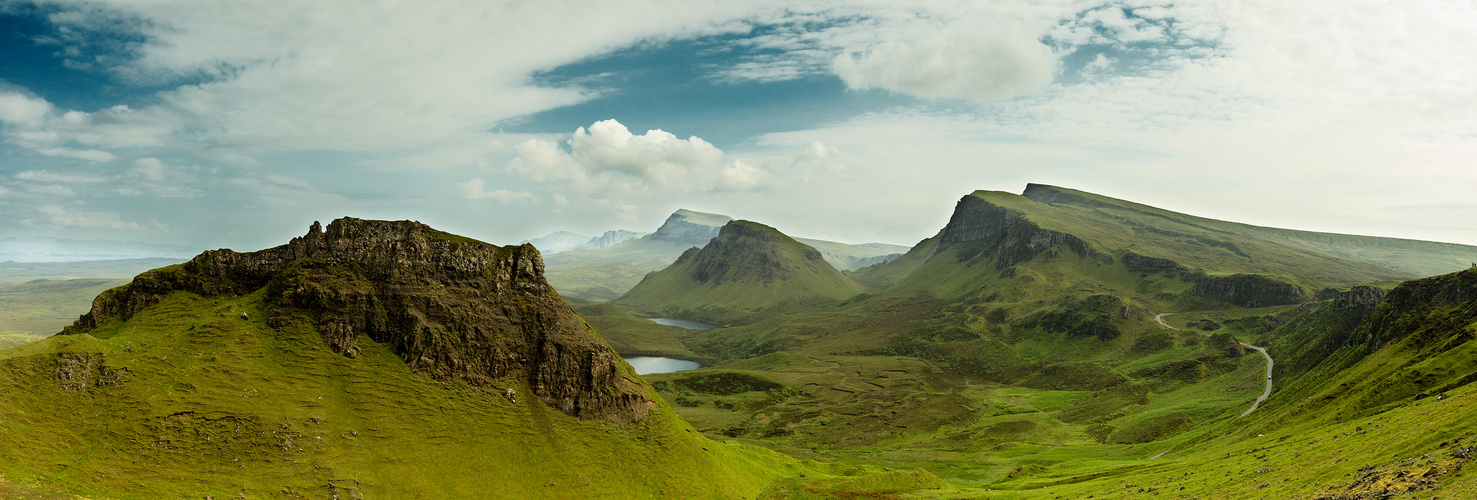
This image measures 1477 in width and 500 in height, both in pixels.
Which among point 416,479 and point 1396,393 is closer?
point 416,479

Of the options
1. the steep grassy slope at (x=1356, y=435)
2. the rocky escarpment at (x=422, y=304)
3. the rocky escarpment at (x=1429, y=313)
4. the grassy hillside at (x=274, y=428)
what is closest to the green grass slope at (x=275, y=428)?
the grassy hillside at (x=274, y=428)

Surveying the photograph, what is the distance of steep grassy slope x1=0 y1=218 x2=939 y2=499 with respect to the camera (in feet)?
215

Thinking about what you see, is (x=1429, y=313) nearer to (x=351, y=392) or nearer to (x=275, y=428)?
(x=351, y=392)

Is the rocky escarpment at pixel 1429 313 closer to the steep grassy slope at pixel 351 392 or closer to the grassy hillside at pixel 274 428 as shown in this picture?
the steep grassy slope at pixel 351 392

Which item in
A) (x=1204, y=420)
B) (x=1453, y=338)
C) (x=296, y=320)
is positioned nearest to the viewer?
(x=296, y=320)

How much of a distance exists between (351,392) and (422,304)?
1679 cm

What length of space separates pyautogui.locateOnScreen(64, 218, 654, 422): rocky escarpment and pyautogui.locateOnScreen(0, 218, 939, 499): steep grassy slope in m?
0.27

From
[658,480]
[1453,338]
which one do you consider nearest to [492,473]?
[658,480]

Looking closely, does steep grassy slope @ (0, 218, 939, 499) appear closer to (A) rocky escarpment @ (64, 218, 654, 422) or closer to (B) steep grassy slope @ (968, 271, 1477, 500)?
(A) rocky escarpment @ (64, 218, 654, 422)

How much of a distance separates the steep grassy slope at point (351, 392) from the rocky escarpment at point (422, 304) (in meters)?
0.27

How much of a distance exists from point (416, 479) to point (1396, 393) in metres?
142

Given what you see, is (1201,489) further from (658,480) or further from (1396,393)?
(658,480)

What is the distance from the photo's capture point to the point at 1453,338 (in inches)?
3851

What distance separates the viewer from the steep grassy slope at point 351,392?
65.6m
